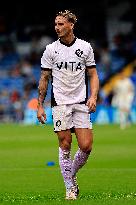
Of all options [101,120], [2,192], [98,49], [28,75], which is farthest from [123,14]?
[2,192]

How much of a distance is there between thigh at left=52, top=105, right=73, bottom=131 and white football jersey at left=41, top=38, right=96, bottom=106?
84mm

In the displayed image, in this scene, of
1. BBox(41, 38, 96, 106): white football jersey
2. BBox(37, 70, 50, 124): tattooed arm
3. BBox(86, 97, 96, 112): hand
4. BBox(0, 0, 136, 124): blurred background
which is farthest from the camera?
BBox(0, 0, 136, 124): blurred background

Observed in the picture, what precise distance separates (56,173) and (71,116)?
470 centimetres

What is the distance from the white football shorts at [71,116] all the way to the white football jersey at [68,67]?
3.0 inches

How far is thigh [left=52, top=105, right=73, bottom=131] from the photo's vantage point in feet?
40.6

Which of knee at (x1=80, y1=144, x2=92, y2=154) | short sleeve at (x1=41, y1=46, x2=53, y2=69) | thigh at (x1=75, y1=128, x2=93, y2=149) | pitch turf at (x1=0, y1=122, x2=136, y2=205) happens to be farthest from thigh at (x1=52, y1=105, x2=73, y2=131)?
pitch turf at (x1=0, y1=122, x2=136, y2=205)

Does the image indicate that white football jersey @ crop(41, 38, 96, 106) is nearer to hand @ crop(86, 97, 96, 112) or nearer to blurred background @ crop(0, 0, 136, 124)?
hand @ crop(86, 97, 96, 112)

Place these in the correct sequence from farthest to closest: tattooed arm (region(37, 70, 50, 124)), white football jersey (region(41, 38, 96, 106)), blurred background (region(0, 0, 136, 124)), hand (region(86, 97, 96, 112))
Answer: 1. blurred background (region(0, 0, 136, 124))
2. tattooed arm (region(37, 70, 50, 124))
3. white football jersey (region(41, 38, 96, 106))
4. hand (region(86, 97, 96, 112))

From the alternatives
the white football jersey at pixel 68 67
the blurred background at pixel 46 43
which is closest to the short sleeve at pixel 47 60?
the white football jersey at pixel 68 67

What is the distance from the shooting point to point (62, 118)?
12406 mm

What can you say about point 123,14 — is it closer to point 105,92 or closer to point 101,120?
point 105,92

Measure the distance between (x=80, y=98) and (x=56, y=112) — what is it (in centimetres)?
40

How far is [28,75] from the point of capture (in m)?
45.4

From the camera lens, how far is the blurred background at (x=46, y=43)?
43469 mm
